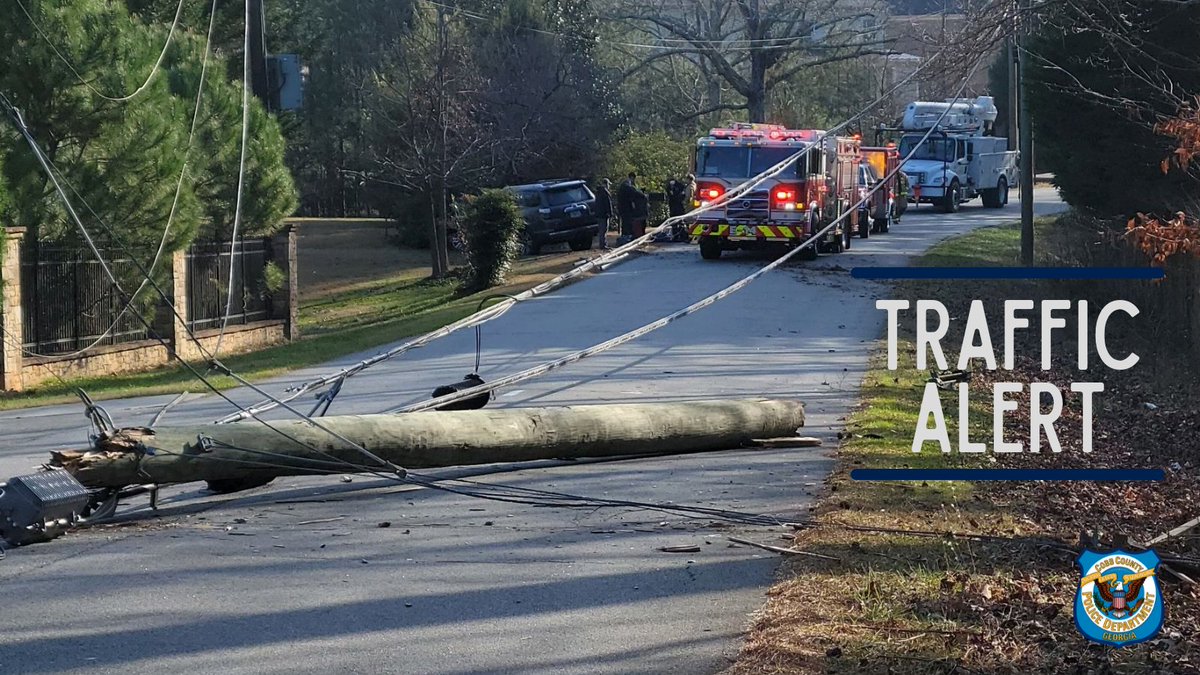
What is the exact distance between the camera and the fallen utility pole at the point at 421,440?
8594 mm

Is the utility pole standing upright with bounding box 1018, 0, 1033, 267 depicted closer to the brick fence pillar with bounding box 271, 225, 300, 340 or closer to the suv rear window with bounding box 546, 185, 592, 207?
the suv rear window with bounding box 546, 185, 592, 207

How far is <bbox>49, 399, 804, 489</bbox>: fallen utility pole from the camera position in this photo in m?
8.59

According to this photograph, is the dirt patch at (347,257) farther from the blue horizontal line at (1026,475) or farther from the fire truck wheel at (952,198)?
the blue horizontal line at (1026,475)

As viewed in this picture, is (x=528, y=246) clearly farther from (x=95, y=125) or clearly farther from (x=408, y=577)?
(x=408, y=577)

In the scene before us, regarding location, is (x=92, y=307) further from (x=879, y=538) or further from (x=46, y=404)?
(x=879, y=538)

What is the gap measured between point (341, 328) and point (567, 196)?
9388mm

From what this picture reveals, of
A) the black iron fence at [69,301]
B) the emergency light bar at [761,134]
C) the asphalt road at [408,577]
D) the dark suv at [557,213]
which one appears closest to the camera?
the asphalt road at [408,577]

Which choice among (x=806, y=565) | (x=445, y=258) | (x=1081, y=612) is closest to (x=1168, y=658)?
(x=1081, y=612)

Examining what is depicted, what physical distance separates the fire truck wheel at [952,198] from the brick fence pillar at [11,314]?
35236 mm

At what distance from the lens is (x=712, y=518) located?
29.7 ft

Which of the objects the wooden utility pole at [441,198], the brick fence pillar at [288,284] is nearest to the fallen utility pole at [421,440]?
the brick fence pillar at [288,284]

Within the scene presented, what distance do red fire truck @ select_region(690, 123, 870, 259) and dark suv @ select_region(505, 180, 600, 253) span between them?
6.91 meters

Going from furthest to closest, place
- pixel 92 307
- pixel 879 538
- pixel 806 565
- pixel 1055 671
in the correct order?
pixel 92 307 < pixel 879 538 < pixel 806 565 < pixel 1055 671

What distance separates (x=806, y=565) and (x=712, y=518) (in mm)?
1372
